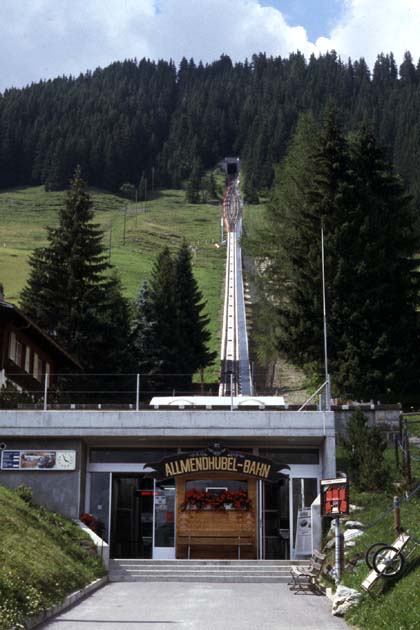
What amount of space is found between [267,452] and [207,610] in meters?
11.7

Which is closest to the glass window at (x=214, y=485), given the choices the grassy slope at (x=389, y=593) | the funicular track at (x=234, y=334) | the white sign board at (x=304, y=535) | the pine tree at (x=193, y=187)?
the white sign board at (x=304, y=535)

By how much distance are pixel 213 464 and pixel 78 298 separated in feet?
69.7

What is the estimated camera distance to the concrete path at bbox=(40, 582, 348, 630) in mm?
13484

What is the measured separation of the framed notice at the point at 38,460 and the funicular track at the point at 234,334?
19.0 feet

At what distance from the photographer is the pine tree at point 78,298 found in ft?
143

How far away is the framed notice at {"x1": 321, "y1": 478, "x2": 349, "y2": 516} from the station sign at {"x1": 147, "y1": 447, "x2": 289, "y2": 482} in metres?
7.39

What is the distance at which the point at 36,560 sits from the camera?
53.8 ft

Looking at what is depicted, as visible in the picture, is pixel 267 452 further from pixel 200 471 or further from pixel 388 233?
pixel 388 233

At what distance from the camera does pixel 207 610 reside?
51.6 ft

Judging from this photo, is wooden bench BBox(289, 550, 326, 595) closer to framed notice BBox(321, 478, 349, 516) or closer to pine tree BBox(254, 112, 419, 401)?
framed notice BBox(321, 478, 349, 516)

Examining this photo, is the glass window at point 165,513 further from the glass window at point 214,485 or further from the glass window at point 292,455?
the glass window at point 292,455

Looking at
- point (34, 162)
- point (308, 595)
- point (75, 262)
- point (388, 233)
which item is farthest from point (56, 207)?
point (308, 595)

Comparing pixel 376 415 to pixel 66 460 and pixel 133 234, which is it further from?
pixel 133 234

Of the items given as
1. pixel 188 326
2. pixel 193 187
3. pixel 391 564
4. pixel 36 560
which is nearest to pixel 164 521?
pixel 36 560
